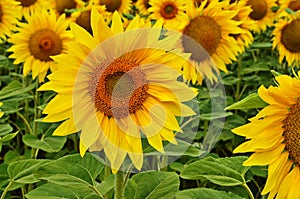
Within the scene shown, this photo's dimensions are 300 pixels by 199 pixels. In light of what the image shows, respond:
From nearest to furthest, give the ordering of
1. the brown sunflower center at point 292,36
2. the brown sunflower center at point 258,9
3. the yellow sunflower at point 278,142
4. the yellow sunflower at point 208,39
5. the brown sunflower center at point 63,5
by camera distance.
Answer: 1. the yellow sunflower at point 278,142
2. the yellow sunflower at point 208,39
3. the brown sunflower center at point 292,36
4. the brown sunflower center at point 63,5
5. the brown sunflower center at point 258,9

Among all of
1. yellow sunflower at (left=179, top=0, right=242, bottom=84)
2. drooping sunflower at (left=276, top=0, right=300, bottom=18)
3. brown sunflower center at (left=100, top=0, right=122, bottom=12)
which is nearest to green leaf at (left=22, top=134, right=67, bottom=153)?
yellow sunflower at (left=179, top=0, right=242, bottom=84)

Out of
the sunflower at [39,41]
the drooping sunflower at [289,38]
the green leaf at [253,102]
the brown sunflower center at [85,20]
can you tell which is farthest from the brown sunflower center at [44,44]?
the green leaf at [253,102]

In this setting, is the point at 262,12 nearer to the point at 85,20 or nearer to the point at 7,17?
the point at 85,20

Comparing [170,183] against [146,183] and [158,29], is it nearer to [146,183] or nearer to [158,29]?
[146,183]

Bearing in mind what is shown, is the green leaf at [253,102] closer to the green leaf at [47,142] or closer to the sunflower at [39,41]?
the green leaf at [47,142]

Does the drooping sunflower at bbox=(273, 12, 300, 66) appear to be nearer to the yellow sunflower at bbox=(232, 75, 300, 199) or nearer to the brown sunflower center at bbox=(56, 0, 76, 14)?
the brown sunflower center at bbox=(56, 0, 76, 14)

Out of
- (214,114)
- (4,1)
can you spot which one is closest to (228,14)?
(214,114)
